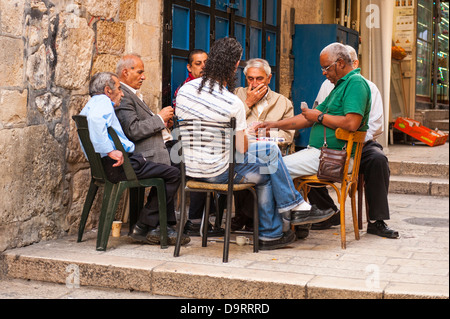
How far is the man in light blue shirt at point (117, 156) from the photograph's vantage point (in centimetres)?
485

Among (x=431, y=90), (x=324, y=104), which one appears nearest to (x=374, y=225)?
(x=324, y=104)

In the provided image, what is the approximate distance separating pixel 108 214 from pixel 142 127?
73cm

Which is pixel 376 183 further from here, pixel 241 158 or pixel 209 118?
pixel 209 118

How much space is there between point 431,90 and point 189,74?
10161mm

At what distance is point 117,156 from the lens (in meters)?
4.88

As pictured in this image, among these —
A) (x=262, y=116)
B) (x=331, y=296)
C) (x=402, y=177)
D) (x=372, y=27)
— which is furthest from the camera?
(x=372, y=27)

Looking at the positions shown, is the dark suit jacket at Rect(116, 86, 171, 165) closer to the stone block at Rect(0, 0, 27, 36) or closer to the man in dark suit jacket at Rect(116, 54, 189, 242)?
the man in dark suit jacket at Rect(116, 54, 189, 242)

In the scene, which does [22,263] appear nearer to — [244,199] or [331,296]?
[244,199]

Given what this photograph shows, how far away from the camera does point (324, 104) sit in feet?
18.3

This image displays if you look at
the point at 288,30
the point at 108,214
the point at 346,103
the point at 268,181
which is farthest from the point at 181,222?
the point at 288,30

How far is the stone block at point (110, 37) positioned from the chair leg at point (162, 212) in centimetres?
135

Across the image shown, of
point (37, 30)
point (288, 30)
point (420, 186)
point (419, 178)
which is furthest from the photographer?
point (288, 30)

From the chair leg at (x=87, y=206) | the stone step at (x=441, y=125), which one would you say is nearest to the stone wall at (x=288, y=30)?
the chair leg at (x=87, y=206)

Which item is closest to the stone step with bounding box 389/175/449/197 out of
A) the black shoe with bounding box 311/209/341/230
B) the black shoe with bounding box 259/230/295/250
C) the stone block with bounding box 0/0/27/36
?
the black shoe with bounding box 311/209/341/230
